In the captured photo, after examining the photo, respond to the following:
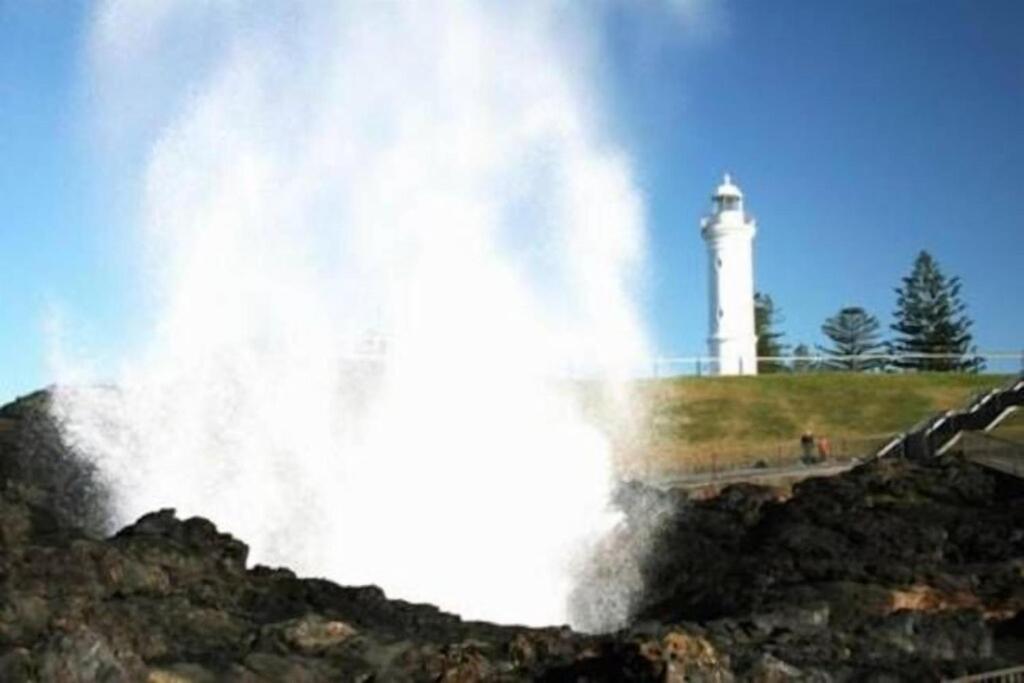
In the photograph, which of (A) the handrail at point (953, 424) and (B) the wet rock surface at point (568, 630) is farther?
(A) the handrail at point (953, 424)

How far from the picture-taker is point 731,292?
193ft

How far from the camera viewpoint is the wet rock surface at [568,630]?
1538 cm

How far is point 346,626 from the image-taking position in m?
17.0

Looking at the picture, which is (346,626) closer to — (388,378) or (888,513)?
(888,513)

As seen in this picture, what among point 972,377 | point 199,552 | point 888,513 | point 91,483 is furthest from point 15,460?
point 972,377

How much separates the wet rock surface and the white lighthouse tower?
30261mm

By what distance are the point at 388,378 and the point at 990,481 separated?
534 inches

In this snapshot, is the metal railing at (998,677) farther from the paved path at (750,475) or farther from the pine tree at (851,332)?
the pine tree at (851,332)

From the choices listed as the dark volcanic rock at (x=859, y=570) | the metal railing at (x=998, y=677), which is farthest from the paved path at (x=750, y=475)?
the metal railing at (x=998, y=677)

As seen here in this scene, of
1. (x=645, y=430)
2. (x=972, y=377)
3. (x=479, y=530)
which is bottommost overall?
(x=479, y=530)

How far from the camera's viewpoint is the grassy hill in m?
42.5

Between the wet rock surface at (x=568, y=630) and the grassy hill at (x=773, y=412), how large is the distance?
13.9 meters

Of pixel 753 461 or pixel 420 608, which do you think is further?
pixel 753 461

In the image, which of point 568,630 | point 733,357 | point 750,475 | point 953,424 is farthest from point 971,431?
point 568,630
